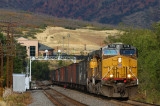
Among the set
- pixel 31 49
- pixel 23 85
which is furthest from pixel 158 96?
pixel 31 49

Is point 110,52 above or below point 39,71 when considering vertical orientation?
above

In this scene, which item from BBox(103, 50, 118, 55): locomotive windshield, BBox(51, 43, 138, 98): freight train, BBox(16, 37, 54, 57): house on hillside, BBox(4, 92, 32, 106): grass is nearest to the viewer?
BBox(4, 92, 32, 106): grass

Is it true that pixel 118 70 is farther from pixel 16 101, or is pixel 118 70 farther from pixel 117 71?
pixel 16 101

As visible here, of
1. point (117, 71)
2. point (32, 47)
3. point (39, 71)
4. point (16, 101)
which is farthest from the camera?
point (32, 47)

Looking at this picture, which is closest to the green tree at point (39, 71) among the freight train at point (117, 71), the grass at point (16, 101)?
the grass at point (16, 101)

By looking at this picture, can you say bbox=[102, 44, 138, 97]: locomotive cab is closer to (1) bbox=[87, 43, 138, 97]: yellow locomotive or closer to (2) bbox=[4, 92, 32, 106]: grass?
(1) bbox=[87, 43, 138, 97]: yellow locomotive

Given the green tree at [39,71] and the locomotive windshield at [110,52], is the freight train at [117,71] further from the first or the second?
the green tree at [39,71]

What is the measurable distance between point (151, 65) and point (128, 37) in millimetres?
24308

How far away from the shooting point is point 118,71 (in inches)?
1148

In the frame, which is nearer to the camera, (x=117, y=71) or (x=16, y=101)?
(x=117, y=71)

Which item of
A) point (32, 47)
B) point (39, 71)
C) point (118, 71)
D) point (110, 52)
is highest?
point (32, 47)

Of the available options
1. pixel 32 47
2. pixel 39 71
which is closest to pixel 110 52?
pixel 39 71

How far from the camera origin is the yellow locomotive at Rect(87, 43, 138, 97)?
94.6 feet

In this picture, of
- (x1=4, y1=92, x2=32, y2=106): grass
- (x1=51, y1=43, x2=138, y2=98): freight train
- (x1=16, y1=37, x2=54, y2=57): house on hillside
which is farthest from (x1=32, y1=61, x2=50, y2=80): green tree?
(x1=51, y1=43, x2=138, y2=98): freight train
